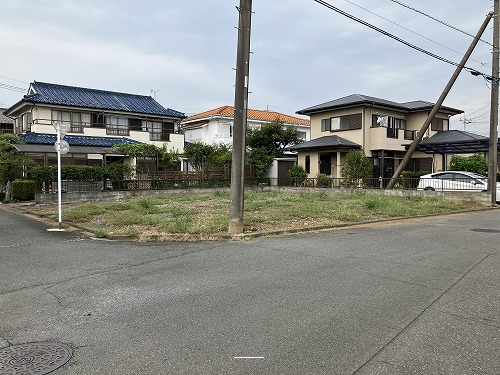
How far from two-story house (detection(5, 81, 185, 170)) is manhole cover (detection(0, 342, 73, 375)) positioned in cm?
2271

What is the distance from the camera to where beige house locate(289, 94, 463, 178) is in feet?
91.4

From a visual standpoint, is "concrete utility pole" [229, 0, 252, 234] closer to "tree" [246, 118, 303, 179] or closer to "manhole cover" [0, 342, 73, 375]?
"manhole cover" [0, 342, 73, 375]

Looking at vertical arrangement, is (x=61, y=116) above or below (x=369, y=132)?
above

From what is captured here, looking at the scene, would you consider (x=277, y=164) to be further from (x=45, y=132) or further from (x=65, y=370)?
(x=65, y=370)

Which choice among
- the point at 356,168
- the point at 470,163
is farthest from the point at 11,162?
the point at 470,163

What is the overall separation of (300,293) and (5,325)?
3.30m

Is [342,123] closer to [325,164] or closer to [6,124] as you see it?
[325,164]

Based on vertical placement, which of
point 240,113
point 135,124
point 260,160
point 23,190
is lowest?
point 23,190

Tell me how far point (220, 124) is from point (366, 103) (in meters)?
15.5

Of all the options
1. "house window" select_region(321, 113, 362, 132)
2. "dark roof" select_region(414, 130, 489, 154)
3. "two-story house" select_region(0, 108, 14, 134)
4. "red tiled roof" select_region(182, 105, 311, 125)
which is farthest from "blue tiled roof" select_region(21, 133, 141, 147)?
"dark roof" select_region(414, 130, 489, 154)

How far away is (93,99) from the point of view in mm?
30391

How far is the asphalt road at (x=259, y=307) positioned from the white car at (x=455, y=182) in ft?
40.8

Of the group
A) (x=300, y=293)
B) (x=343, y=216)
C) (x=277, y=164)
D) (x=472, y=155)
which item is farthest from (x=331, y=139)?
(x=300, y=293)

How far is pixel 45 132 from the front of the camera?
89.6 ft
